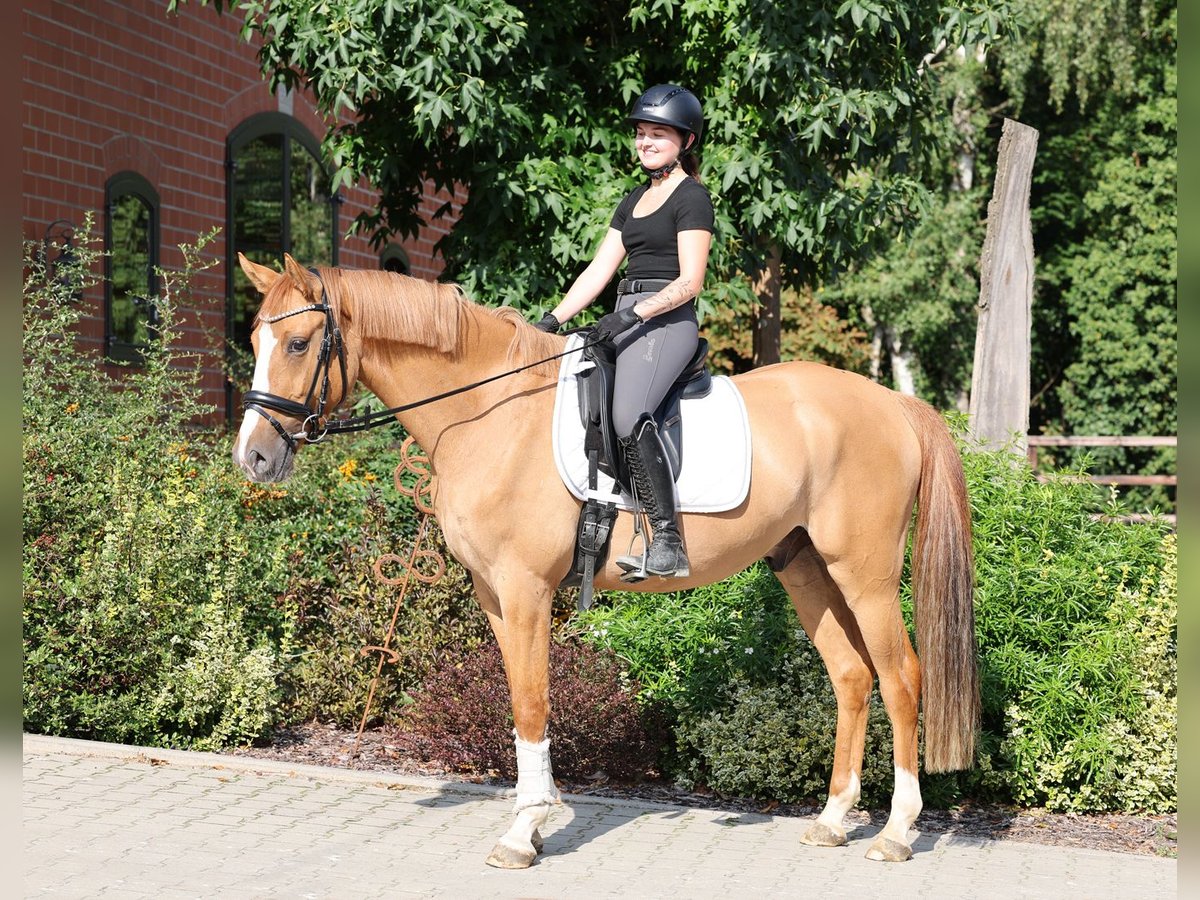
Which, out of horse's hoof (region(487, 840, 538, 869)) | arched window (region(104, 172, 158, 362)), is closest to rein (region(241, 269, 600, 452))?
horse's hoof (region(487, 840, 538, 869))

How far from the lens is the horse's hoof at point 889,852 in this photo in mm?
5352

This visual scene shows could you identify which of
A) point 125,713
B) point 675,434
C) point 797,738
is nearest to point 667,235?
point 675,434

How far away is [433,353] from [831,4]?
511 centimetres

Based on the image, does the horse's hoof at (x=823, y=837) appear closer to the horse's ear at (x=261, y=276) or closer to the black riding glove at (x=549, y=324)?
the black riding glove at (x=549, y=324)

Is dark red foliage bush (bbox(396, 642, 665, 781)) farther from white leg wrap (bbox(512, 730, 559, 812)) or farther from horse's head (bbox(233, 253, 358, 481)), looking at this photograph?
horse's head (bbox(233, 253, 358, 481))

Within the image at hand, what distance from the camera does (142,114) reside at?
1175cm

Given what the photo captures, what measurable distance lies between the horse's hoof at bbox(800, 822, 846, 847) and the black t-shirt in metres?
2.50

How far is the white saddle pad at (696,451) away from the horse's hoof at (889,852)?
1.59m

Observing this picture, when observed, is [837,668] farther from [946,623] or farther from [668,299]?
[668,299]

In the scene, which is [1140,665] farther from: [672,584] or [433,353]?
[433,353]

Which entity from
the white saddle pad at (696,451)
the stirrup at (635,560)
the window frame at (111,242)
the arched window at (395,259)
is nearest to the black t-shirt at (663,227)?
the white saddle pad at (696,451)

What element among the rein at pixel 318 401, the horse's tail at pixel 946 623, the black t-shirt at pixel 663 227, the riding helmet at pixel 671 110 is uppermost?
the riding helmet at pixel 671 110

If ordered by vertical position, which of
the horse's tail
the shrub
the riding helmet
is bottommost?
the shrub

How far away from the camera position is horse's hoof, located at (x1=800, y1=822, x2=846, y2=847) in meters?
5.54
